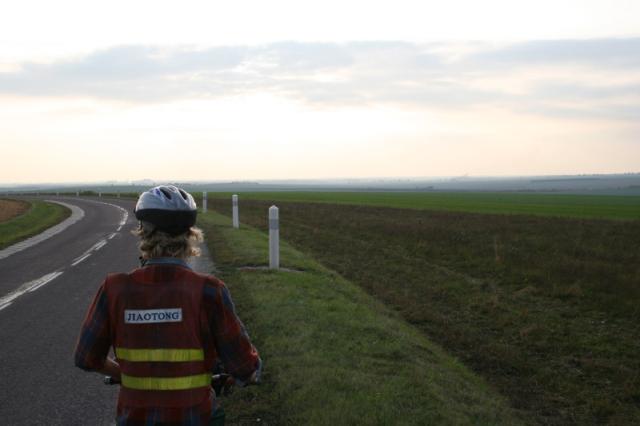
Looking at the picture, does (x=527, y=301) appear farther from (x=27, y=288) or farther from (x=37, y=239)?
(x=37, y=239)

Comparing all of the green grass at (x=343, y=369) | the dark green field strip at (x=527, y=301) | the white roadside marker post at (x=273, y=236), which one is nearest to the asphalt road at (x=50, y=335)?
the green grass at (x=343, y=369)

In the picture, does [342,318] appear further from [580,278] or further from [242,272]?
[580,278]

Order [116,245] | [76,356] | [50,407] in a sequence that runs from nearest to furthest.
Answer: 1. [76,356]
2. [50,407]
3. [116,245]

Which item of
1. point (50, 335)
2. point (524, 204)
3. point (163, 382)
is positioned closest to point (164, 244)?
point (163, 382)

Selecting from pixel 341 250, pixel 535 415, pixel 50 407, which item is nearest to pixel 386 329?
pixel 535 415

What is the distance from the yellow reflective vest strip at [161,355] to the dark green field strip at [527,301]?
4305 mm

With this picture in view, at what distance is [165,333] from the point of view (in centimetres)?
219

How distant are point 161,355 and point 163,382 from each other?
10 centimetres

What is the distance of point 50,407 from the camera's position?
4.66 m

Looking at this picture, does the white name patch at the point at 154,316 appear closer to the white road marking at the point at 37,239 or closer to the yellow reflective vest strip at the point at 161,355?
the yellow reflective vest strip at the point at 161,355

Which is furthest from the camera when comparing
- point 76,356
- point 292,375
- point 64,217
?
point 64,217

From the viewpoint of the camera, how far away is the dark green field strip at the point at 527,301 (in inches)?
248

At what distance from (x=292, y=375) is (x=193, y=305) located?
3191mm

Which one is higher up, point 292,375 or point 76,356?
point 76,356
